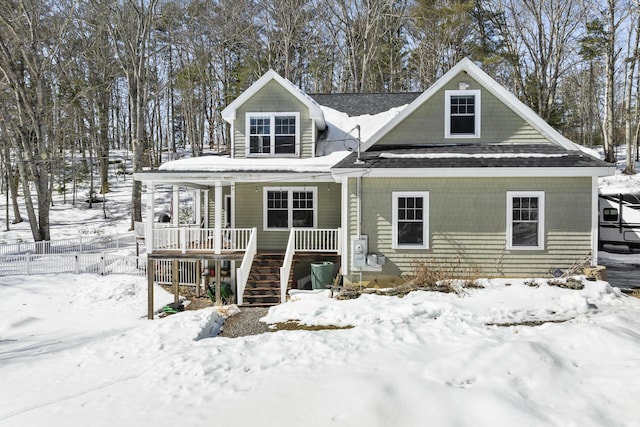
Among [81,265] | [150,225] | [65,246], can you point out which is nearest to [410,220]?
[150,225]

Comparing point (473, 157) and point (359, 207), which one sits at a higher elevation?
point (473, 157)

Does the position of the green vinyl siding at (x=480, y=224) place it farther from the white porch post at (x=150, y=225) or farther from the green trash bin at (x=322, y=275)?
the white porch post at (x=150, y=225)

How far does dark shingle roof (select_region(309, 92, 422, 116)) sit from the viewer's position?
1723cm

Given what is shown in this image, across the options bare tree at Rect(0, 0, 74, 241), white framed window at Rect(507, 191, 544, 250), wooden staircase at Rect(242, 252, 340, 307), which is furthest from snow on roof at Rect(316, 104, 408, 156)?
bare tree at Rect(0, 0, 74, 241)

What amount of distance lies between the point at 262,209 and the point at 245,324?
660cm

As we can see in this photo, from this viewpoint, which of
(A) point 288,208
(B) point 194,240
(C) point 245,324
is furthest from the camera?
(A) point 288,208

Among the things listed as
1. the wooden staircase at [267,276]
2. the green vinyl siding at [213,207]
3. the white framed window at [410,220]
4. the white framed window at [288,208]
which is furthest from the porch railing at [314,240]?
the green vinyl siding at [213,207]

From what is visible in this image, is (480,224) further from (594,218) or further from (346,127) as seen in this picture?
(346,127)

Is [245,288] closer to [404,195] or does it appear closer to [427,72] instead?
[404,195]

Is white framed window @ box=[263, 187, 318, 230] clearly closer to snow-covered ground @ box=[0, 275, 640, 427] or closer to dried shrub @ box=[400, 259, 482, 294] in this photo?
dried shrub @ box=[400, 259, 482, 294]

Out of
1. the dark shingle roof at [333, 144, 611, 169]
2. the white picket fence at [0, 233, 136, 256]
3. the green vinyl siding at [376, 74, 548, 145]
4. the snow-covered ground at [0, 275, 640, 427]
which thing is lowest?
the snow-covered ground at [0, 275, 640, 427]

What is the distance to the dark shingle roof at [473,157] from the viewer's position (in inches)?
408

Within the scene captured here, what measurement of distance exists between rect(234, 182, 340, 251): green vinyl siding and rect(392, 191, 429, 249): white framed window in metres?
3.92

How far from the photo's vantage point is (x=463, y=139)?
38.4 feet
